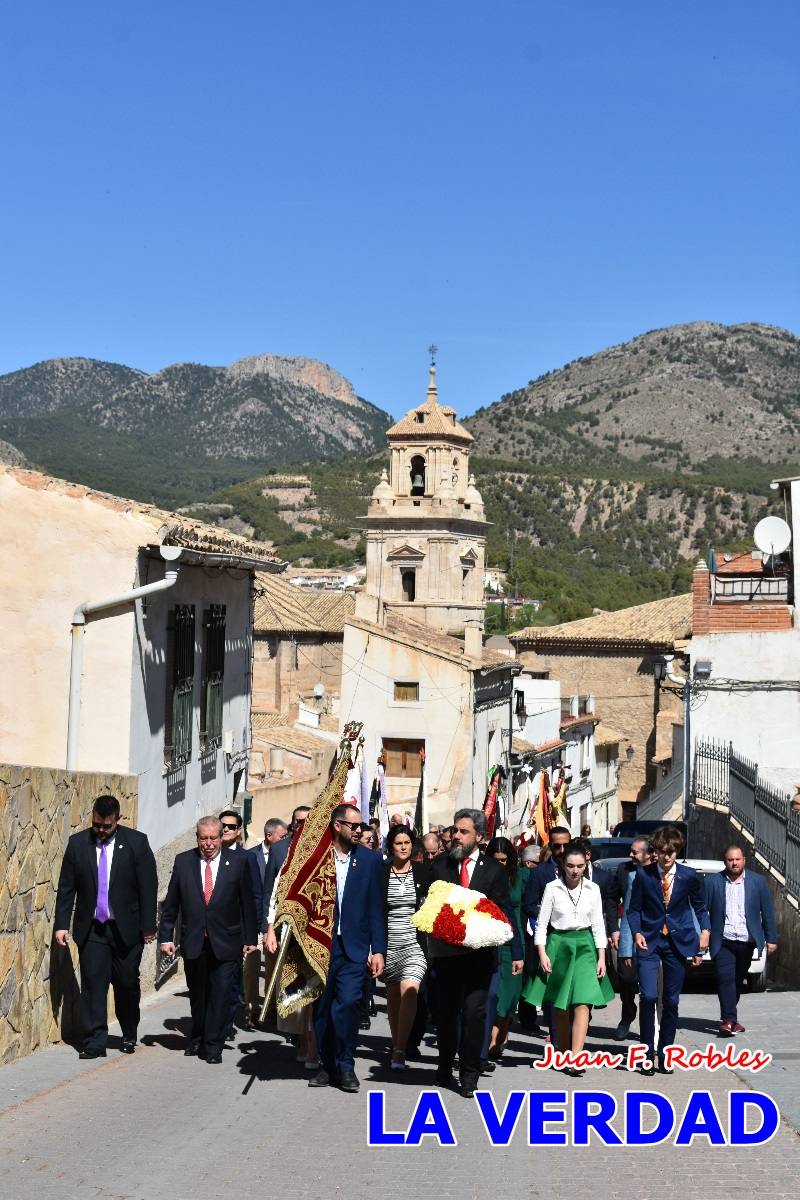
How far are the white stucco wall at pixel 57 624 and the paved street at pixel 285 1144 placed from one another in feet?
16.1

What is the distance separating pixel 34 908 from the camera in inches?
382

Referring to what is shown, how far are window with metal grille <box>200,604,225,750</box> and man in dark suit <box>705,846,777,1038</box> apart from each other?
8.14 meters

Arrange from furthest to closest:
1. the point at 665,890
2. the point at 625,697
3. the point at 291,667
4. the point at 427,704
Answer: the point at 625,697
the point at 291,667
the point at 427,704
the point at 665,890

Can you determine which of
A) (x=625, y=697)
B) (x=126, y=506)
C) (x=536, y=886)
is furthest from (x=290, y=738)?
(x=625, y=697)

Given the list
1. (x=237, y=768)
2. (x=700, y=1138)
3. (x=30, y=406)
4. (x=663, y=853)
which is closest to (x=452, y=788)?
(x=237, y=768)

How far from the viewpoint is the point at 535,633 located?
64.2m

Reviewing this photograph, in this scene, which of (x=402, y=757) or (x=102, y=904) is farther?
(x=402, y=757)

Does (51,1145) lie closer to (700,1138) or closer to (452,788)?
(700,1138)

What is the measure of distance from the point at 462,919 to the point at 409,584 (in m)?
56.3

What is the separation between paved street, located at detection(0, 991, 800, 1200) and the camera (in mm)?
6703

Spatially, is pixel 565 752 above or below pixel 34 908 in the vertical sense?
above

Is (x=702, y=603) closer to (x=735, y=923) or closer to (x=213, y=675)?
(x=213, y=675)

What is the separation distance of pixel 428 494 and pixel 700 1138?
5828 cm

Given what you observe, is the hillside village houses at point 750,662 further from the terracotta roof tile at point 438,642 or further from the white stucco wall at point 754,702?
the terracotta roof tile at point 438,642
